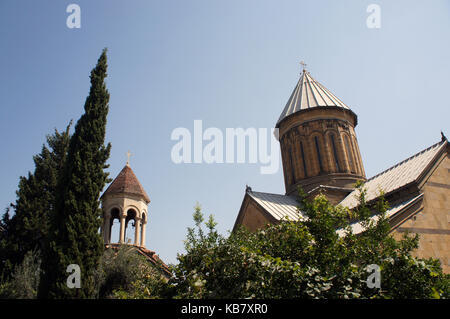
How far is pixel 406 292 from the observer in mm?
3699

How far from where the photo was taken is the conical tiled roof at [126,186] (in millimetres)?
12789

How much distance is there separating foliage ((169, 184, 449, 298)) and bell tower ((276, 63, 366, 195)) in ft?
29.6

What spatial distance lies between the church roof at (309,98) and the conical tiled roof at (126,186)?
7856mm

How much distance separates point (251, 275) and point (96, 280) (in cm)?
666

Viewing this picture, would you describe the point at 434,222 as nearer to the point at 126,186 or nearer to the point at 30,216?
the point at 126,186

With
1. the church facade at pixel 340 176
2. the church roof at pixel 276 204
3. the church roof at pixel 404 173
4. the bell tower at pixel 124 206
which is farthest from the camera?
the bell tower at pixel 124 206

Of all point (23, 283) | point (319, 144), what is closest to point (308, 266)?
point (23, 283)

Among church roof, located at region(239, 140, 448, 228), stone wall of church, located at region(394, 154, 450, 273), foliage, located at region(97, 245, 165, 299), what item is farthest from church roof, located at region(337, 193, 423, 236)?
foliage, located at region(97, 245, 165, 299)

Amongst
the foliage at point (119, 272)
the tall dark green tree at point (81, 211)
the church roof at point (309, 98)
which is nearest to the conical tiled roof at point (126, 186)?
the foliage at point (119, 272)

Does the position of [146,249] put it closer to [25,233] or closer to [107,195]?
[107,195]

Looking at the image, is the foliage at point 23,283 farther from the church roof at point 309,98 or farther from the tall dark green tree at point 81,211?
the church roof at point 309,98

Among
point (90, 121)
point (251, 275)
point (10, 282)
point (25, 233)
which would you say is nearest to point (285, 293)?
point (251, 275)
